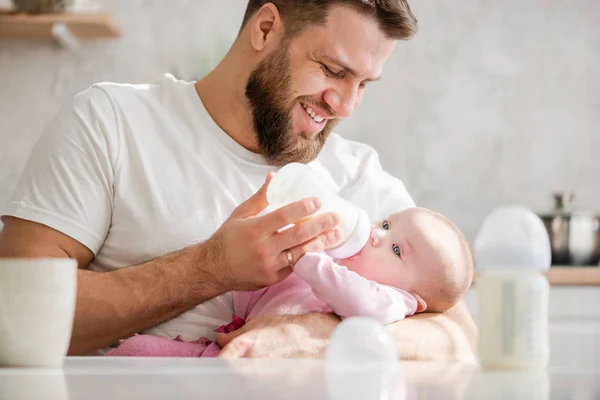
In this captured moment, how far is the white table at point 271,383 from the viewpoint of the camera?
62 centimetres

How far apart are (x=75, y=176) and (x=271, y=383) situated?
3.72ft

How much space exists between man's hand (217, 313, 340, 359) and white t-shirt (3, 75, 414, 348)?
369 millimetres

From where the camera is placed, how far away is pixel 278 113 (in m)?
1.94

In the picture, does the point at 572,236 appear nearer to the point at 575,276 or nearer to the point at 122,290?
the point at 575,276

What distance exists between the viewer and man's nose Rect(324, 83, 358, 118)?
1884mm

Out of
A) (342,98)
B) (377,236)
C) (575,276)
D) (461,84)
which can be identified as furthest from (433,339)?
(461,84)

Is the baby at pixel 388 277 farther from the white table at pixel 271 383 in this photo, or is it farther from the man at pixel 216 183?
the white table at pixel 271 383

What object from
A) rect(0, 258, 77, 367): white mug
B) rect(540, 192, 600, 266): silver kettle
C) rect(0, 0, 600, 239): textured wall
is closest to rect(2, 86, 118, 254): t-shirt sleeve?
rect(0, 258, 77, 367): white mug

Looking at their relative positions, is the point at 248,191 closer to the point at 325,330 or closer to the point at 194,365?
the point at 325,330

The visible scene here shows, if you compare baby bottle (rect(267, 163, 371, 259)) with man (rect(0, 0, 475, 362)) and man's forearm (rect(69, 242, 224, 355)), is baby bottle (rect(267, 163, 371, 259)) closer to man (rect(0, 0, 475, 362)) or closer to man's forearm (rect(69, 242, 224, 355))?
man (rect(0, 0, 475, 362))

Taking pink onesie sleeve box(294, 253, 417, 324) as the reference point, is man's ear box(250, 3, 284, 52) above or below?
above

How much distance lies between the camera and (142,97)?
1.88 m

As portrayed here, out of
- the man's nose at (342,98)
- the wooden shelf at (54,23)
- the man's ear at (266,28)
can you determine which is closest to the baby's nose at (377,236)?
the man's nose at (342,98)

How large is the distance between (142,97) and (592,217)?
190 centimetres
